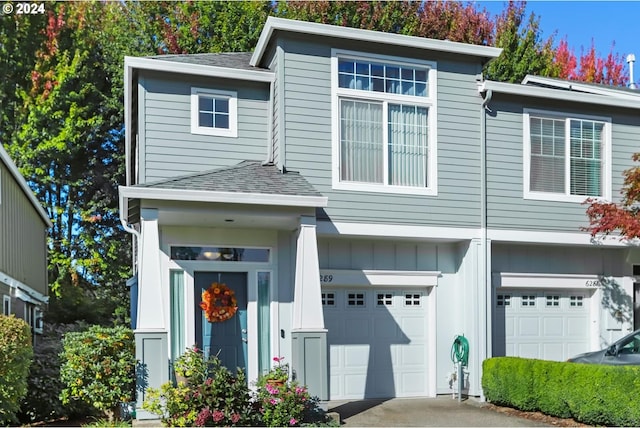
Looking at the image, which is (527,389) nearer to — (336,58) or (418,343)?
(418,343)

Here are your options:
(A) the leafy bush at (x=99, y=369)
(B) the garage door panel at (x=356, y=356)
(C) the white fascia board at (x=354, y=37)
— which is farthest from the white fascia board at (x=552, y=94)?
(A) the leafy bush at (x=99, y=369)

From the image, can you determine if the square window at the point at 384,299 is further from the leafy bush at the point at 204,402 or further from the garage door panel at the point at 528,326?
the leafy bush at the point at 204,402

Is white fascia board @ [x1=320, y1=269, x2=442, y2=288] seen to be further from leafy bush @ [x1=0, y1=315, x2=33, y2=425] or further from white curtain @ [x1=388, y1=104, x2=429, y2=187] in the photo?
leafy bush @ [x1=0, y1=315, x2=33, y2=425]

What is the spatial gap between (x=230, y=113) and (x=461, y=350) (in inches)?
234

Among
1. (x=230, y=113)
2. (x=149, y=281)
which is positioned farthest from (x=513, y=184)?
(x=149, y=281)

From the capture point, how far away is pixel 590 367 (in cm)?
931

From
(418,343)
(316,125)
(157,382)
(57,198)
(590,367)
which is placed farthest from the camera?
(57,198)

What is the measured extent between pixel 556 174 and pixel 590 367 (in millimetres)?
4374

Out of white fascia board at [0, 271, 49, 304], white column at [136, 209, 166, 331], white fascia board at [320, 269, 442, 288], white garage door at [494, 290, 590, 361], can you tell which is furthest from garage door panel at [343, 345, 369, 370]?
white fascia board at [0, 271, 49, 304]

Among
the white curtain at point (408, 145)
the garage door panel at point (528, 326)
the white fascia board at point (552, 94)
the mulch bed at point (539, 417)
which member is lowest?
the mulch bed at point (539, 417)

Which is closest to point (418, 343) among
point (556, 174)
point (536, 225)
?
point (536, 225)

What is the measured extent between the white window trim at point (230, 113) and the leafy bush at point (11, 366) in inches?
Result: 168

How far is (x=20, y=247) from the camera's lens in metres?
14.6

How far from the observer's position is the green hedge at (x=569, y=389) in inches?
352
